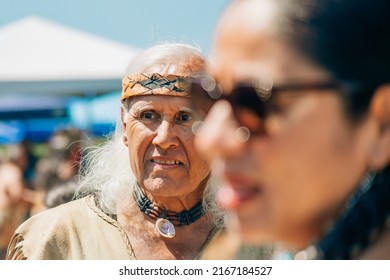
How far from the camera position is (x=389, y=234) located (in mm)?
994

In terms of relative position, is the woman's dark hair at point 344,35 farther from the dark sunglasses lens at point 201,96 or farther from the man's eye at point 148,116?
the man's eye at point 148,116

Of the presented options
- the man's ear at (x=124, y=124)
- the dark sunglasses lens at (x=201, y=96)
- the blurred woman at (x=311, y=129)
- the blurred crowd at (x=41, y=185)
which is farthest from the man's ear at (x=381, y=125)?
the blurred crowd at (x=41, y=185)

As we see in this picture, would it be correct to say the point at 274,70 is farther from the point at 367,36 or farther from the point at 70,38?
the point at 70,38

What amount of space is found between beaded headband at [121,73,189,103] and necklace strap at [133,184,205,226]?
0.33 meters

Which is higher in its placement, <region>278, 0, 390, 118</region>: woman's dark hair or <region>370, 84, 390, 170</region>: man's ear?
<region>278, 0, 390, 118</region>: woman's dark hair

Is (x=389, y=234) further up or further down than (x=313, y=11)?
further down

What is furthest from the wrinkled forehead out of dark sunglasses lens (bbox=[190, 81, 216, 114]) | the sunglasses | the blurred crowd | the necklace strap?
the sunglasses

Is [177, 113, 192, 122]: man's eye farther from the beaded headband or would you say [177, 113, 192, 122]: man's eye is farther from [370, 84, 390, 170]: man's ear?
[370, 84, 390, 170]: man's ear

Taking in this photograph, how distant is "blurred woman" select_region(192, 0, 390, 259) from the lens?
0.99 meters

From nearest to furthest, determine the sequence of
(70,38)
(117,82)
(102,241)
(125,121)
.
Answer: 1. (102,241)
2. (125,121)
3. (117,82)
4. (70,38)
